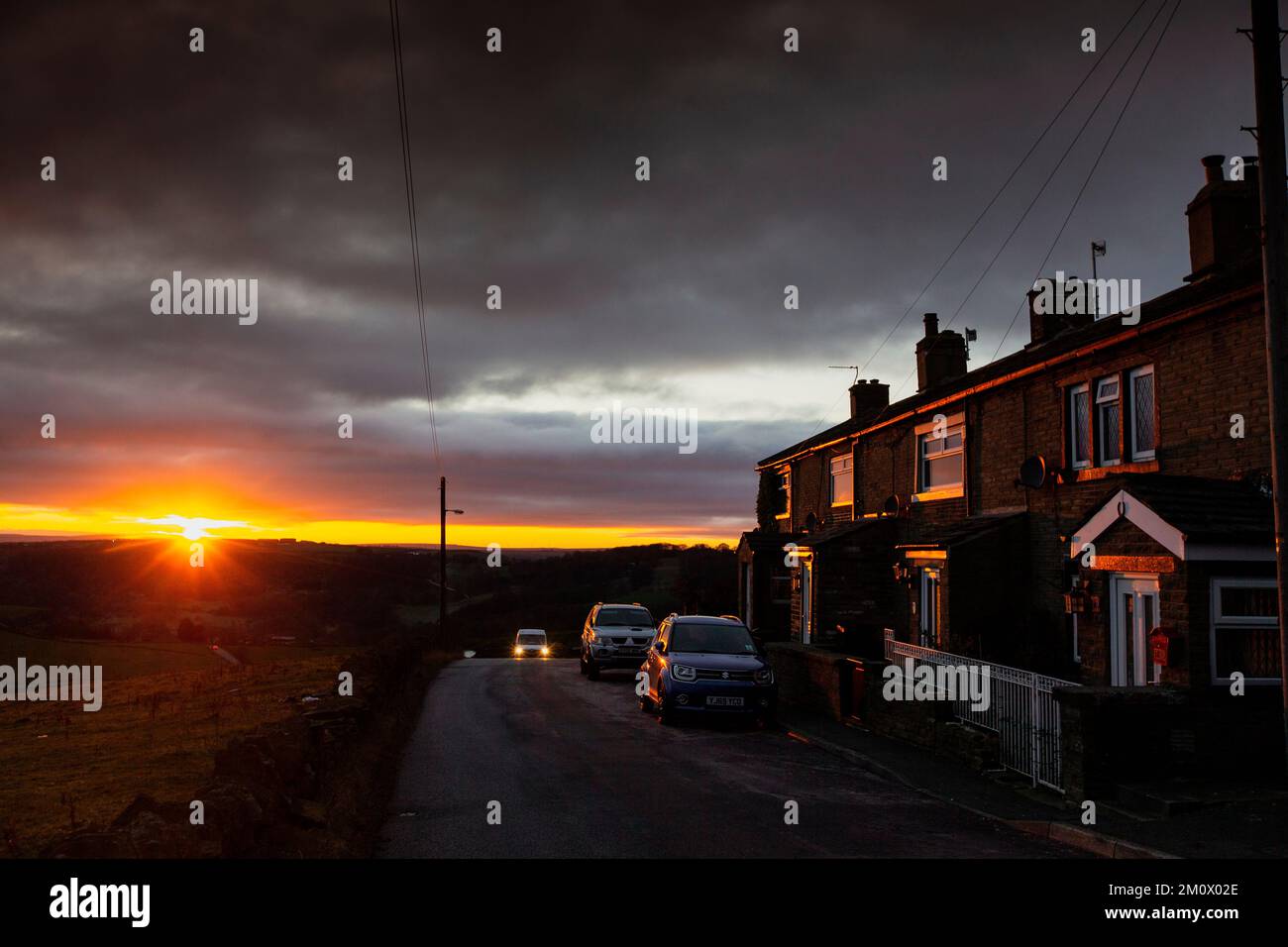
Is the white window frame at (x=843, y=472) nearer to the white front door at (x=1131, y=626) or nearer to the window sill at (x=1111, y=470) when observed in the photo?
the window sill at (x=1111, y=470)

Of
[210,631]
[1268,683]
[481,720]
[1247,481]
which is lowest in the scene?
[210,631]

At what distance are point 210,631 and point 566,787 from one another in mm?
64691

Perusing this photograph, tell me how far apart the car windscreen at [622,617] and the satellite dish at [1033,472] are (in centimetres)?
1171

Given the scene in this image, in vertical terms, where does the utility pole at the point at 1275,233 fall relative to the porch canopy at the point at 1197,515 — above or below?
above

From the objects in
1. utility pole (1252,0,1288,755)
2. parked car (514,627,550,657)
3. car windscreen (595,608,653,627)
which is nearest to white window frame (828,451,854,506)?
car windscreen (595,608,653,627)

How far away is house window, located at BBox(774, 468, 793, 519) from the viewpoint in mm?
33344

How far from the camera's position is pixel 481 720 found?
612 inches

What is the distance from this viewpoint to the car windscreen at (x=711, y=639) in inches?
618

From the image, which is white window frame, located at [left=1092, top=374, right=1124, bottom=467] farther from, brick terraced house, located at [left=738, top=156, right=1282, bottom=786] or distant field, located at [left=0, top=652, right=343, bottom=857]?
distant field, located at [left=0, top=652, right=343, bottom=857]

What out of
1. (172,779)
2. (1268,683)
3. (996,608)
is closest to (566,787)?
(172,779)

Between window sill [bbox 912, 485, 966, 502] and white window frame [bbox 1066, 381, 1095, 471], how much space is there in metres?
3.78

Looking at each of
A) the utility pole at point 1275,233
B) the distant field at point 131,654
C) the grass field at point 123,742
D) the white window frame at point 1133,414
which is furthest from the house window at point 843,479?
the distant field at point 131,654

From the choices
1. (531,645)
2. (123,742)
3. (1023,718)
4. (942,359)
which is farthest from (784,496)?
(123,742)
